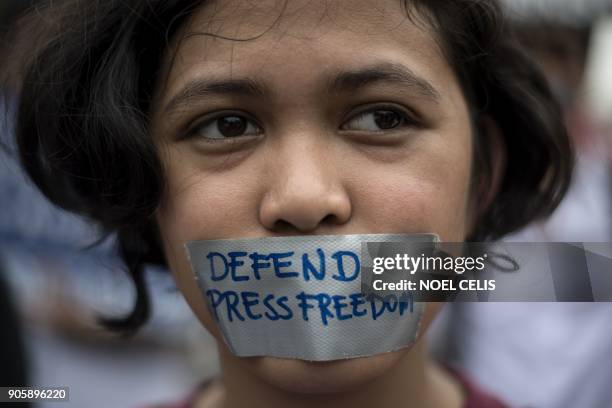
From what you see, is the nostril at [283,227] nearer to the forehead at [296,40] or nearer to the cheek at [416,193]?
the cheek at [416,193]

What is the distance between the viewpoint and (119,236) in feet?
6.47

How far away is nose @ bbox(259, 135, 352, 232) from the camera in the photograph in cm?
138

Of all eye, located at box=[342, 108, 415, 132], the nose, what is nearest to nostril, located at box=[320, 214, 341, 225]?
the nose

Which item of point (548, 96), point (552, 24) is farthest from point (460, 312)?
point (548, 96)

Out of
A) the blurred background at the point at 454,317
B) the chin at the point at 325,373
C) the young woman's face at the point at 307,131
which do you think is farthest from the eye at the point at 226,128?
the blurred background at the point at 454,317

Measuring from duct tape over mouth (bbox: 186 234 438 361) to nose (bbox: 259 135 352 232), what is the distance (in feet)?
0.12

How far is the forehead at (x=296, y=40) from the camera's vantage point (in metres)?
1.45

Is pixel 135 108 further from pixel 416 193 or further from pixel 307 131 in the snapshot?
pixel 416 193

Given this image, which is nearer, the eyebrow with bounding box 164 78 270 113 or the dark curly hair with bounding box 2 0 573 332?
the eyebrow with bounding box 164 78 270 113

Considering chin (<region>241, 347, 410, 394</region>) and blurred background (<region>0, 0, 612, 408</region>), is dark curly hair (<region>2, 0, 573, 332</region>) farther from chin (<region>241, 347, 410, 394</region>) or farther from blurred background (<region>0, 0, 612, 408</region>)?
blurred background (<region>0, 0, 612, 408</region>)

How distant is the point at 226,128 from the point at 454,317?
263 centimetres

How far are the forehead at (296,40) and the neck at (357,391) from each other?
654mm

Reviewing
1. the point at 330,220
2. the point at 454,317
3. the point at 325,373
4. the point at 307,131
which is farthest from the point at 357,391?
the point at 454,317

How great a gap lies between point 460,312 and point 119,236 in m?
2.32
